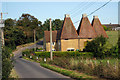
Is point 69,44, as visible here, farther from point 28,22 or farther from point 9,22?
point 28,22

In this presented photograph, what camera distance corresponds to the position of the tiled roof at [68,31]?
Answer: 169 feet

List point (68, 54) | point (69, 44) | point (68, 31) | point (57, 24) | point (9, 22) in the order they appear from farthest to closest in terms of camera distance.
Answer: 1. point (57, 24)
2. point (9, 22)
3. point (68, 31)
4. point (69, 44)
5. point (68, 54)

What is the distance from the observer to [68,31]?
5191 centimetres

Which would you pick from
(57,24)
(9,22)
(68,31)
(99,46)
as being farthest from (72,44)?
(57,24)

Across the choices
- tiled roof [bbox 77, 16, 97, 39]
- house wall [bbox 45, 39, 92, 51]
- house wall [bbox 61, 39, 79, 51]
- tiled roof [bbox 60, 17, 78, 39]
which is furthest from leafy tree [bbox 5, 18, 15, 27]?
tiled roof [bbox 77, 16, 97, 39]

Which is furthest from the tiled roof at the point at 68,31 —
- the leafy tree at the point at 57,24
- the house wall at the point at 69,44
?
the leafy tree at the point at 57,24

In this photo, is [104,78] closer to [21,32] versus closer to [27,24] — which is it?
[21,32]

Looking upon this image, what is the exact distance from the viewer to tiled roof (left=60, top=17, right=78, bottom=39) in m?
51.5

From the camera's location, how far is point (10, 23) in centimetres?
6975

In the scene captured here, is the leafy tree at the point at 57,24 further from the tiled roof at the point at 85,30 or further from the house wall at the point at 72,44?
the house wall at the point at 72,44

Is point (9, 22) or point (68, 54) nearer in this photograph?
point (68, 54)

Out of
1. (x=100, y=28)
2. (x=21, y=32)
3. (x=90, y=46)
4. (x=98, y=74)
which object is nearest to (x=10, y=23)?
(x=21, y=32)

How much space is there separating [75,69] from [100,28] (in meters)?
36.2

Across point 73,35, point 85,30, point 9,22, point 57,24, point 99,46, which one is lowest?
point 99,46
